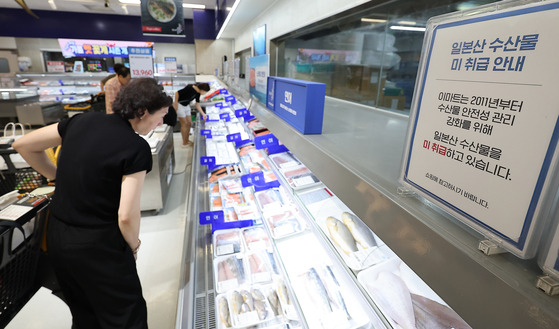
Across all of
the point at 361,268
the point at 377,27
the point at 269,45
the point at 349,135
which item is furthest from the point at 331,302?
the point at 269,45

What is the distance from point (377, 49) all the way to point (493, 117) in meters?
2.27

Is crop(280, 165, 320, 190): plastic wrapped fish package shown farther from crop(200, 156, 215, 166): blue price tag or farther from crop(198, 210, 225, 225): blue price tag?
crop(200, 156, 215, 166): blue price tag

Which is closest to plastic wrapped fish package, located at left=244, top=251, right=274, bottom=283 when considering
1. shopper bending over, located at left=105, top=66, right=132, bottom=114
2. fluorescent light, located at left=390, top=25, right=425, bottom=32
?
fluorescent light, located at left=390, top=25, right=425, bottom=32

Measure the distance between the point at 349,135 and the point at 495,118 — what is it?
94cm

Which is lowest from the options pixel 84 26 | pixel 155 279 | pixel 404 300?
pixel 155 279

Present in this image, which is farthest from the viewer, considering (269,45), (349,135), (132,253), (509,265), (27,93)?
(27,93)

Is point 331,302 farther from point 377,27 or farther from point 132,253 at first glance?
point 377,27

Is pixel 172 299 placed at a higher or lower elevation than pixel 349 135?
lower

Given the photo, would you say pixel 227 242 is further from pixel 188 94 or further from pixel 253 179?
pixel 188 94

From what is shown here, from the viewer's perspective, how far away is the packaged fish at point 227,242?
2060 millimetres

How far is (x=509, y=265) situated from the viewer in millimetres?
486

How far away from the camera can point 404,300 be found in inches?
43.4

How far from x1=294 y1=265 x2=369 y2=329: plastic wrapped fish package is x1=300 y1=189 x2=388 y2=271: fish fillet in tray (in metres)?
0.31

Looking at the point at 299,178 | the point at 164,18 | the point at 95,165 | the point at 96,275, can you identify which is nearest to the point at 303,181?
the point at 299,178
